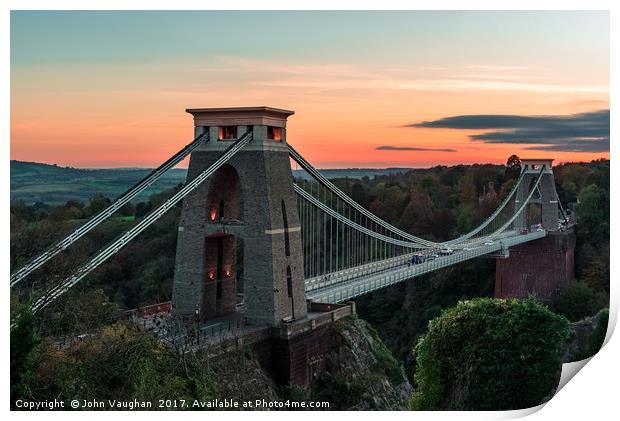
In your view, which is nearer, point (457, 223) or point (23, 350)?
point (23, 350)

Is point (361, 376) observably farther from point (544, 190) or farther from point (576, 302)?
point (544, 190)

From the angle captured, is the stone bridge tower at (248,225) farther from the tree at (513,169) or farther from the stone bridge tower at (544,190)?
the tree at (513,169)

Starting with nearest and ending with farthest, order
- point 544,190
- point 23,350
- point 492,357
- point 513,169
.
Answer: point 23,350 → point 492,357 → point 544,190 → point 513,169

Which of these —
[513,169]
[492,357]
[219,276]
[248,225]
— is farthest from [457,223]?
[492,357]

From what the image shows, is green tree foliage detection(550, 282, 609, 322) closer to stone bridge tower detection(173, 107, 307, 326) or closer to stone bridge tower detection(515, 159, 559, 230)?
stone bridge tower detection(515, 159, 559, 230)
